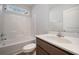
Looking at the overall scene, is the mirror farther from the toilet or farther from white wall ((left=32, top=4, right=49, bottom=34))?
the toilet

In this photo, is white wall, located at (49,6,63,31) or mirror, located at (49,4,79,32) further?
white wall, located at (49,6,63,31)

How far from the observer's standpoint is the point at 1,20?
48.1 inches

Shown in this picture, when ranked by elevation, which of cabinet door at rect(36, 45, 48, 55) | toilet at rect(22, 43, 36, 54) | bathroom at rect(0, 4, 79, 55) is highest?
bathroom at rect(0, 4, 79, 55)

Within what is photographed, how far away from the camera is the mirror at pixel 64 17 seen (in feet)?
3.90

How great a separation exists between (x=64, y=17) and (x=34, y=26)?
0.61 m

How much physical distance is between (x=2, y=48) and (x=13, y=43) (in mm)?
203

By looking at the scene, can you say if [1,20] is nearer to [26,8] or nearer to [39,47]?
[26,8]

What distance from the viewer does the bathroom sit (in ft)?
3.95

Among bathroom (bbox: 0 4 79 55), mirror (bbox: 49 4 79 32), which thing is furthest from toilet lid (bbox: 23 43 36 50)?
mirror (bbox: 49 4 79 32)

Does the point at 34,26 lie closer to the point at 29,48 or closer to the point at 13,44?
the point at 29,48

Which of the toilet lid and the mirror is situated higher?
the mirror

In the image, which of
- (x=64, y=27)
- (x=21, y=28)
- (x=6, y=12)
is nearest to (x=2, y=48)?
(x=21, y=28)

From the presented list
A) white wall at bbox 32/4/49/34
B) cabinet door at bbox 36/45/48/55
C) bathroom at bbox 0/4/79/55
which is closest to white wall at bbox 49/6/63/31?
bathroom at bbox 0/4/79/55
